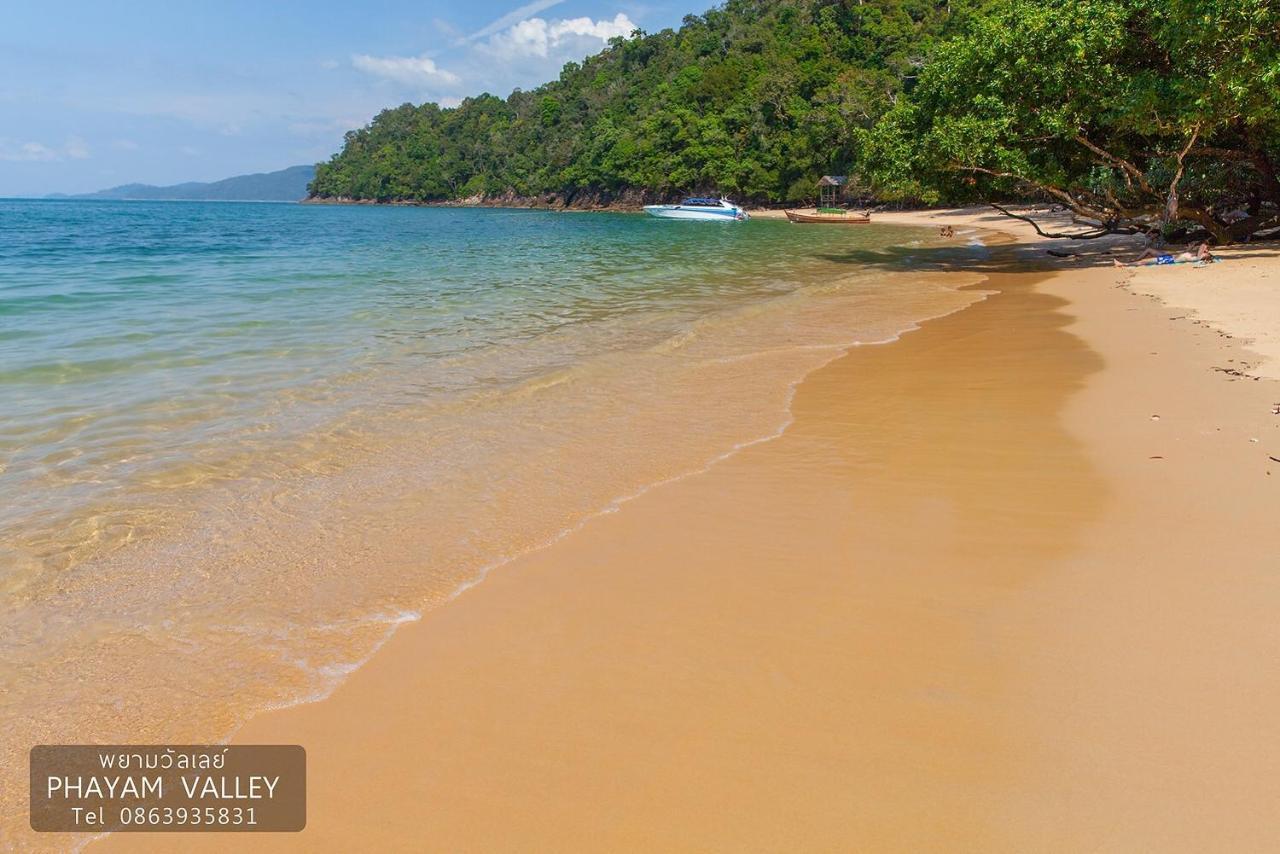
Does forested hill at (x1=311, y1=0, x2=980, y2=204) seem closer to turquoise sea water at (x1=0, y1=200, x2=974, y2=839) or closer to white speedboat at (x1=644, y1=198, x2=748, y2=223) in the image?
white speedboat at (x1=644, y1=198, x2=748, y2=223)

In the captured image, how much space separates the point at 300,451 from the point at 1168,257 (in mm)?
20469

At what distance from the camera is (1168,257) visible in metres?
18.8

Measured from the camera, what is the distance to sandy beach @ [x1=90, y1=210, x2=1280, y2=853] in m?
2.50

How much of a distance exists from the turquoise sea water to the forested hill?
148ft

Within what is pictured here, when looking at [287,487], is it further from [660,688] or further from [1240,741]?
[1240,741]

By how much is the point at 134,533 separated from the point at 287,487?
1.03m

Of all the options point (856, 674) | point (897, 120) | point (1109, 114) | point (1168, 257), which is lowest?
point (856, 674)

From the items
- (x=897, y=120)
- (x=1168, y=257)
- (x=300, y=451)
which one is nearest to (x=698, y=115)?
(x=897, y=120)

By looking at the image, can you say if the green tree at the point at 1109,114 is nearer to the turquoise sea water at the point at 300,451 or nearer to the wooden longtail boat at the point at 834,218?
the turquoise sea water at the point at 300,451

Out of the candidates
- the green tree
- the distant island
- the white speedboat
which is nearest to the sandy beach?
the green tree

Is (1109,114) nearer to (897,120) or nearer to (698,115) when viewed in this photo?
(897,120)

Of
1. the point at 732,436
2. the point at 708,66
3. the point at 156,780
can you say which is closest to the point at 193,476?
the point at 156,780

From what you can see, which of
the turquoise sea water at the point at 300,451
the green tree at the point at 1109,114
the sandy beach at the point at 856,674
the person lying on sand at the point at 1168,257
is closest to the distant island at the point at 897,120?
the green tree at the point at 1109,114

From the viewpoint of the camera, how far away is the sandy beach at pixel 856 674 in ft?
8.19
